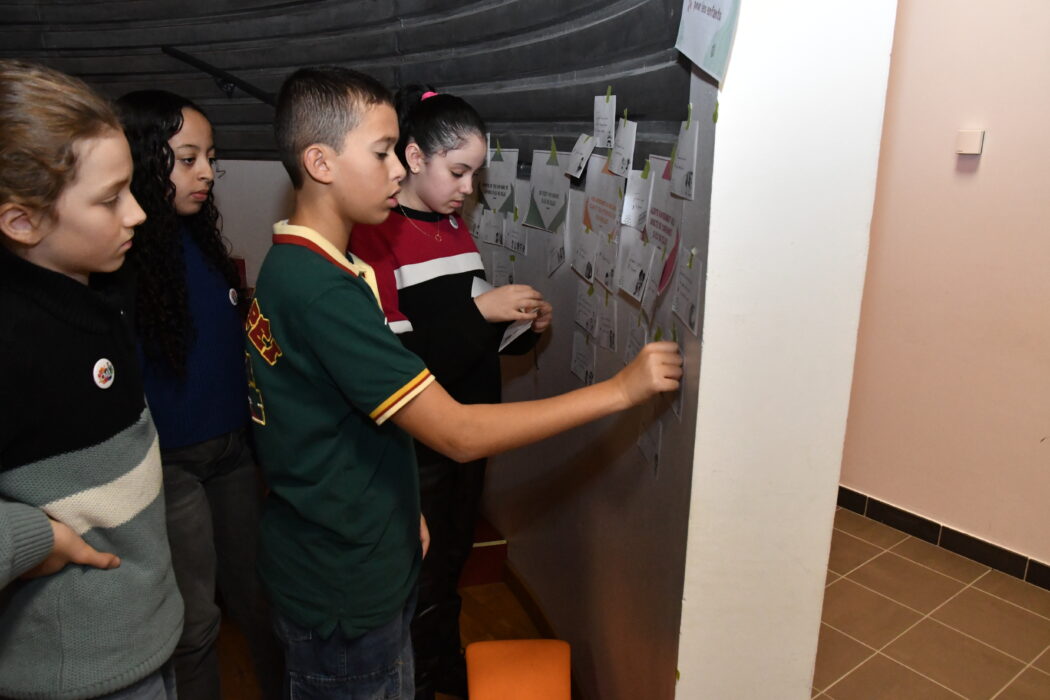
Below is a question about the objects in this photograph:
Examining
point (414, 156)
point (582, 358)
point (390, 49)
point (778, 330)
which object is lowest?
point (582, 358)

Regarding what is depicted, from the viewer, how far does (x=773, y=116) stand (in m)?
1.21

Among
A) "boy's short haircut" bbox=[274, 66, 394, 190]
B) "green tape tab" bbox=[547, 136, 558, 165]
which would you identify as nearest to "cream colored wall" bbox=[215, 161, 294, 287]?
"green tape tab" bbox=[547, 136, 558, 165]

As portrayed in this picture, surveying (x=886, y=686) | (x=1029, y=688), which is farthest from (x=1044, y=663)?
(x=886, y=686)

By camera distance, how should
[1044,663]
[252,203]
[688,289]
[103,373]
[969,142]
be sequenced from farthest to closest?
[252,203] < [969,142] < [1044,663] < [688,289] < [103,373]

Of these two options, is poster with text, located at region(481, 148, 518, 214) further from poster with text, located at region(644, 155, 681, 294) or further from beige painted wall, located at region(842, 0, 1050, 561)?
beige painted wall, located at region(842, 0, 1050, 561)

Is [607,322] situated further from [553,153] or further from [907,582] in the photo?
[907,582]

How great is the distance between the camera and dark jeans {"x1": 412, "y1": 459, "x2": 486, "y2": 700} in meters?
1.98

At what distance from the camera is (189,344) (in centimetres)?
167

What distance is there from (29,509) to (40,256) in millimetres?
331

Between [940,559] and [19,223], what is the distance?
315cm

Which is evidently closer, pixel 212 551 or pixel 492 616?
pixel 212 551

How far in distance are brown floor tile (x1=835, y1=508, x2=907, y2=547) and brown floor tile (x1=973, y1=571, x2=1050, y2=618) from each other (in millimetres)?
354

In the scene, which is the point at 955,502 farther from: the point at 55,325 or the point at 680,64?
the point at 55,325

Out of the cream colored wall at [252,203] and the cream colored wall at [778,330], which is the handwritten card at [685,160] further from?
the cream colored wall at [252,203]
